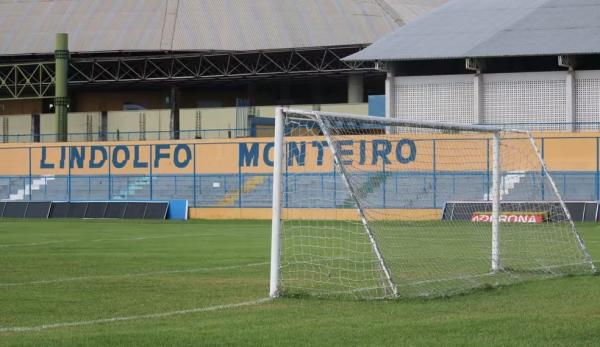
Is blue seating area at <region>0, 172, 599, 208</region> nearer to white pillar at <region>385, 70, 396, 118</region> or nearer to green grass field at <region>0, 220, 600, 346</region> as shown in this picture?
white pillar at <region>385, 70, 396, 118</region>

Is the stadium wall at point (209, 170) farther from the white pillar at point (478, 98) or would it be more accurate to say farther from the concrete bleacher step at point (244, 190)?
the white pillar at point (478, 98)

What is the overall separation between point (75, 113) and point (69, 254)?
4646cm

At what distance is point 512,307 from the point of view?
13.1 metres

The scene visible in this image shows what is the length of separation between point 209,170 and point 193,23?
18.7 metres

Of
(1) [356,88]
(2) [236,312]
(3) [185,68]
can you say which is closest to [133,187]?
(3) [185,68]

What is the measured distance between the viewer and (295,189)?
4769 cm

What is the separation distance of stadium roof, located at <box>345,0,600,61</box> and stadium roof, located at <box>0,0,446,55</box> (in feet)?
28.3

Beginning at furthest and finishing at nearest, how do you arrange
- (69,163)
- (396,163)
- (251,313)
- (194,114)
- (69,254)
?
1. (194,114)
2. (69,163)
3. (396,163)
4. (69,254)
5. (251,313)

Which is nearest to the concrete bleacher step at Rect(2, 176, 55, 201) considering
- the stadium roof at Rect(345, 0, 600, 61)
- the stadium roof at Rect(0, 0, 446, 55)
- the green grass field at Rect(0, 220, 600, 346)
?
the stadium roof at Rect(0, 0, 446, 55)

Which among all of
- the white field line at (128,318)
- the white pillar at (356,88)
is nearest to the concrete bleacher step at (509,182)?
the white field line at (128,318)

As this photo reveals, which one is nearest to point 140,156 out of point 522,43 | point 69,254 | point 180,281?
point 522,43

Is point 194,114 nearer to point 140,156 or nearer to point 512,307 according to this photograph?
point 140,156

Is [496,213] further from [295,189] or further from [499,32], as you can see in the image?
[499,32]

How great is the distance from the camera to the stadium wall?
45.1 metres
